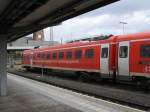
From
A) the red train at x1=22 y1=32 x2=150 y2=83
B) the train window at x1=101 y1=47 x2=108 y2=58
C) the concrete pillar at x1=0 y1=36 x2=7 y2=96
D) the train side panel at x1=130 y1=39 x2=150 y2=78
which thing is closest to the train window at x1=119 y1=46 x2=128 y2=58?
the red train at x1=22 y1=32 x2=150 y2=83

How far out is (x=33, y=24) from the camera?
16922mm

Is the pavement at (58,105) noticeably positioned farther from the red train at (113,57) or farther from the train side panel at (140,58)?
the red train at (113,57)

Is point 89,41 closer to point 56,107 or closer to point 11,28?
point 11,28

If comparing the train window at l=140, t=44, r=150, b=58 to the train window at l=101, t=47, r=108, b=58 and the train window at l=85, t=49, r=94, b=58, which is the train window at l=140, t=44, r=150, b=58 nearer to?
the train window at l=101, t=47, r=108, b=58

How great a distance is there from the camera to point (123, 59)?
19.8m

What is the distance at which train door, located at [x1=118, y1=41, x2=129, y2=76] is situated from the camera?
19.5 meters

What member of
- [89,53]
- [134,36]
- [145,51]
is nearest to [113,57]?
[134,36]

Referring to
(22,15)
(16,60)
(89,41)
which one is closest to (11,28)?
(22,15)

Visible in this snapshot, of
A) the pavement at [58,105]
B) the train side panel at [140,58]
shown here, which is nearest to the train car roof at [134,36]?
the train side panel at [140,58]

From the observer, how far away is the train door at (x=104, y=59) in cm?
2158

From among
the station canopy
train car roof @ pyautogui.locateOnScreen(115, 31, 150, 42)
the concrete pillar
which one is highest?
the station canopy

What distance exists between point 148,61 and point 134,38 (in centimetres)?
167

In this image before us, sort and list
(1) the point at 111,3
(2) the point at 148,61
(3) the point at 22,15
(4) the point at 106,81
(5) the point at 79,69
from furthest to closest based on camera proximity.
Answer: (5) the point at 79,69 → (4) the point at 106,81 → (2) the point at 148,61 → (3) the point at 22,15 → (1) the point at 111,3

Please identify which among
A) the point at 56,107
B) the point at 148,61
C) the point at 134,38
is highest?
the point at 134,38
